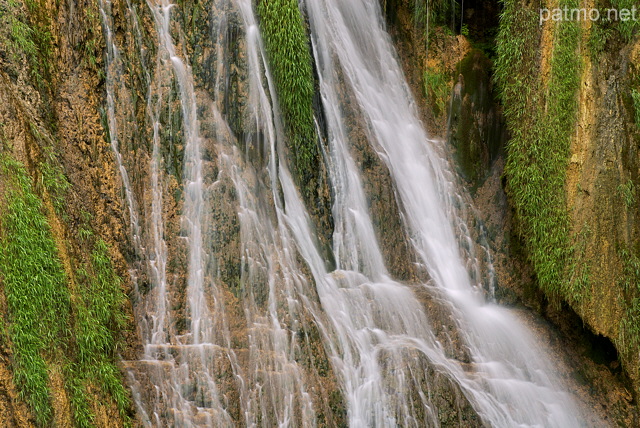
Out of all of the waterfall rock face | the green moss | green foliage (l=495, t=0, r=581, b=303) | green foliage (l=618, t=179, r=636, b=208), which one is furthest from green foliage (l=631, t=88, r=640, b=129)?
the green moss

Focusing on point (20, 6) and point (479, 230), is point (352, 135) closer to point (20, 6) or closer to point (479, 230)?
point (479, 230)

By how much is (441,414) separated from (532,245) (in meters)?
3.23

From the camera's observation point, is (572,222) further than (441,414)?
Yes

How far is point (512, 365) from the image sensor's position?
7973 millimetres

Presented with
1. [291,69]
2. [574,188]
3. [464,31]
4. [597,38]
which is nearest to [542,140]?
[574,188]

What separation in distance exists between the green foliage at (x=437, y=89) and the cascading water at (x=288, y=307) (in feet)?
7.12

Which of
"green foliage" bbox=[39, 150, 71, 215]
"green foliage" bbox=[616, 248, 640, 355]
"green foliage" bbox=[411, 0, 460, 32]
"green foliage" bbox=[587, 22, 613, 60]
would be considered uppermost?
"green foliage" bbox=[411, 0, 460, 32]

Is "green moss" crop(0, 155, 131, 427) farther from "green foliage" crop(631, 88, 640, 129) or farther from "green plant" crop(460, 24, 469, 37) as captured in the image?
"green plant" crop(460, 24, 469, 37)

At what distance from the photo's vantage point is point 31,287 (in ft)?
17.8

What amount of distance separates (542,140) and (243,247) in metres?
4.65

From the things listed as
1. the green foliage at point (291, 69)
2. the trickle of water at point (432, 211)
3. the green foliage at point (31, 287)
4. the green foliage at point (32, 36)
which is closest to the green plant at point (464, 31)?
the trickle of water at point (432, 211)

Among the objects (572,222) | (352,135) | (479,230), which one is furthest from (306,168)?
(572,222)

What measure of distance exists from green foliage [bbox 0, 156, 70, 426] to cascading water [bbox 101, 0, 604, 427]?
1.11 metres

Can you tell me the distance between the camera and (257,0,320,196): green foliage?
8.42 m
